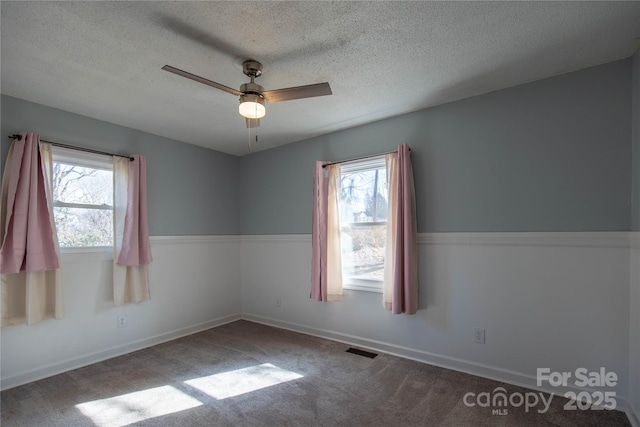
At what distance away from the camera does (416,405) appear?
2.27 metres

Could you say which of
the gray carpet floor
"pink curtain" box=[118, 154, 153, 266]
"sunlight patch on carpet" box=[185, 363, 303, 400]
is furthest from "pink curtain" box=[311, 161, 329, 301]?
"pink curtain" box=[118, 154, 153, 266]

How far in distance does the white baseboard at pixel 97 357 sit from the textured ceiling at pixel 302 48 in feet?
7.90

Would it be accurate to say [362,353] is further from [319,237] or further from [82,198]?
[82,198]

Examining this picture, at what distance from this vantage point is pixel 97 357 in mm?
3123

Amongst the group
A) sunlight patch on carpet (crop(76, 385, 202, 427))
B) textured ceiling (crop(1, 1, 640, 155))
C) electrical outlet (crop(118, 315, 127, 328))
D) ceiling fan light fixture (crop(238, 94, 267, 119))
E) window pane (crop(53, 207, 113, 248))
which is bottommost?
sunlight patch on carpet (crop(76, 385, 202, 427))

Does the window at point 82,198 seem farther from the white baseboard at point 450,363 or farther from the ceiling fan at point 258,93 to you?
the white baseboard at point 450,363

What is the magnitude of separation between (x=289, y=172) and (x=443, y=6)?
9.12 feet

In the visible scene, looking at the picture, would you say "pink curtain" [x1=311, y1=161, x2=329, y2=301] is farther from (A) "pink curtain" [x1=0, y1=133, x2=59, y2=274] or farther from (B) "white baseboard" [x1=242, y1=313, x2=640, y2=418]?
(A) "pink curtain" [x1=0, y1=133, x2=59, y2=274]

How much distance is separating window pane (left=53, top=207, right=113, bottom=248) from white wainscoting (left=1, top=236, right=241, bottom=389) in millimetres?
122

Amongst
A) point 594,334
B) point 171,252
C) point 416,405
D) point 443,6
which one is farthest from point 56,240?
point 594,334

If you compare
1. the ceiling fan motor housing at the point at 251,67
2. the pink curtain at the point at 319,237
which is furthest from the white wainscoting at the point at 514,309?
the ceiling fan motor housing at the point at 251,67

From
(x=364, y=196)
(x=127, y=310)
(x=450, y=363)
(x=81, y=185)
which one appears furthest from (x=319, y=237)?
(x=81, y=185)

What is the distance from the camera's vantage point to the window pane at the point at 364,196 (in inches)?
133

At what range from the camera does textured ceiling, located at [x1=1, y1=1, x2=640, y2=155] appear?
67.9 inches
